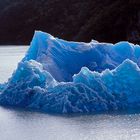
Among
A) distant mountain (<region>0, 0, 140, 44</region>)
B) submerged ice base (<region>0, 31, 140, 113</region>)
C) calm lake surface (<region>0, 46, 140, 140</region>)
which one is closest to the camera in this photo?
calm lake surface (<region>0, 46, 140, 140</region>)

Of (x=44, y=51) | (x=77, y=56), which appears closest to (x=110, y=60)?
(x=77, y=56)

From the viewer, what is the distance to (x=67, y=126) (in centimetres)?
1255

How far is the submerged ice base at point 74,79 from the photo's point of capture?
46.1 feet

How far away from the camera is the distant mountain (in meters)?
73.3

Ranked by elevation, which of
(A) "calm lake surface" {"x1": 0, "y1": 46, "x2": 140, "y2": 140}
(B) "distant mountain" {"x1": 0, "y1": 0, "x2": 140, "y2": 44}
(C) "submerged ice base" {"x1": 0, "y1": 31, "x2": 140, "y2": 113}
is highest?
(B) "distant mountain" {"x1": 0, "y1": 0, "x2": 140, "y2": 44}

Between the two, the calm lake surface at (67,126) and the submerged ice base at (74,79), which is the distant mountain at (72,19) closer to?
the submerged ice base at (74,79)

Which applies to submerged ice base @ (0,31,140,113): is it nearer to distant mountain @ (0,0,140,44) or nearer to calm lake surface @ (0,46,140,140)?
calm lake surface @ (0,46,140,140)

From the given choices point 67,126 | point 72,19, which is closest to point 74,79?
point 67,126

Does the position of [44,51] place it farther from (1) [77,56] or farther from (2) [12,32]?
(2) [12,32]

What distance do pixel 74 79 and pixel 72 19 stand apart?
78862 mm

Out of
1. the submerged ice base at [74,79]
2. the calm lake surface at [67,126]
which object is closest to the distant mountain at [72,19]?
the submerged ice base at [74,79]

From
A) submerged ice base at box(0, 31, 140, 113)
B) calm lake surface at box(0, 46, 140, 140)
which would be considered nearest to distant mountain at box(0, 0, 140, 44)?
submerged ice base at box(0, 31, 140, 113)

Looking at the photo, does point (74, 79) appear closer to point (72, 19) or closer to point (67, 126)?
point (67, 126)

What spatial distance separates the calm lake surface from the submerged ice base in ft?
2.19
